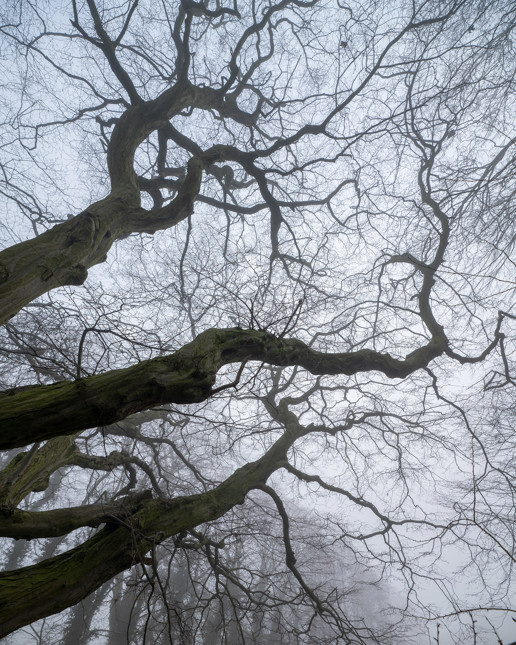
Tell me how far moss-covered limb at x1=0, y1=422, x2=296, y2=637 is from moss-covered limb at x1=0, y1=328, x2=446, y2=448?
845 millimetres

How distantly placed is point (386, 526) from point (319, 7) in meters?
7.73

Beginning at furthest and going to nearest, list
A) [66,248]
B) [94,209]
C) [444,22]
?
[444,22] < [94,209] < [66,248]

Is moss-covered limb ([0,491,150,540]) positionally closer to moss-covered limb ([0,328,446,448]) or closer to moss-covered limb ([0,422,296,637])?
moss-covered limb ([0,422,296,637])

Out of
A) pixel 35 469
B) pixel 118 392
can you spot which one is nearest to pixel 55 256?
pixel 118 392

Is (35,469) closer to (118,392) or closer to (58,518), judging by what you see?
(58,518)

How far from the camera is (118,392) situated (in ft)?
5.60

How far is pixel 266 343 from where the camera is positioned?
2615mm

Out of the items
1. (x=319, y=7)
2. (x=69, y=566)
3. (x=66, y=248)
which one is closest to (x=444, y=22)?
(x=319, y=7)

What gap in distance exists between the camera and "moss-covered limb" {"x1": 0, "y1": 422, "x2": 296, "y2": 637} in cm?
202

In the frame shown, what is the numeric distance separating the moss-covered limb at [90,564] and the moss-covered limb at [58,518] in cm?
9

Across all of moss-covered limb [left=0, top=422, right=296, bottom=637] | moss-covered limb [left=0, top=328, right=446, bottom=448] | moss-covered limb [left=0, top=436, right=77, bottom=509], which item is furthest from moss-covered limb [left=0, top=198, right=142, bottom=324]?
moss-covered limb [left=0, top=422, right=296, bottom=637]

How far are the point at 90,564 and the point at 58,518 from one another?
773mm

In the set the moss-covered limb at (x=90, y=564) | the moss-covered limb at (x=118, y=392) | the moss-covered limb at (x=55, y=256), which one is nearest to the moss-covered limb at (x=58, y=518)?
the moss-covered limb at (x=90, y=564)

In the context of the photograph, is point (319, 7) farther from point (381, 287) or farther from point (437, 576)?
point (437, 576)
